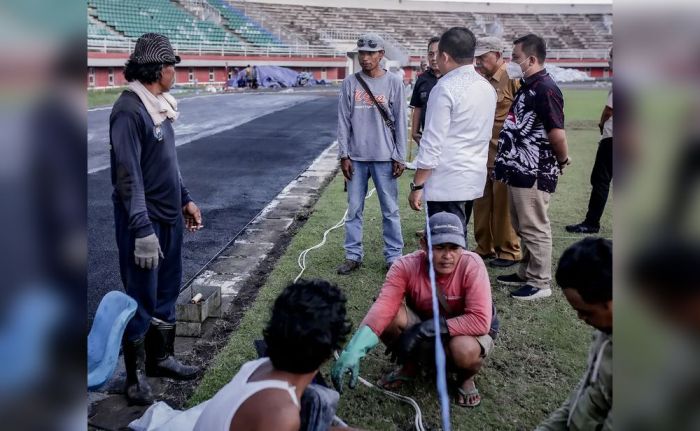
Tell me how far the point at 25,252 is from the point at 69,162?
0.16 meters

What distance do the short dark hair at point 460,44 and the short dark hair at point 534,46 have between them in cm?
50

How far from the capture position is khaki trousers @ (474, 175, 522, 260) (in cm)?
542

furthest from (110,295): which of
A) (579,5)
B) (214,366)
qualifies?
(579,5)

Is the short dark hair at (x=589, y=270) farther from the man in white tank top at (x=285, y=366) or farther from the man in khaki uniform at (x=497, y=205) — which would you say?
the man in khaki uniform at (x=497, y=205)

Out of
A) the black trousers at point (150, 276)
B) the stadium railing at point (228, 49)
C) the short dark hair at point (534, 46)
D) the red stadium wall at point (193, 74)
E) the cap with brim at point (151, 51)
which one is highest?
the stadium railing at point (228, 49)

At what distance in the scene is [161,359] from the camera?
11.2 ft

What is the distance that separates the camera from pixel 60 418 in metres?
0.96

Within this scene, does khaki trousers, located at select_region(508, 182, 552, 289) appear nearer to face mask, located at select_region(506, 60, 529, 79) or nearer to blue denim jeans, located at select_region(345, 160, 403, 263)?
blue denim jeans, located at select_region(345, 160, 403, 263)

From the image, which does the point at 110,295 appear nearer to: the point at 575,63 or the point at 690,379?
the point at 690,379

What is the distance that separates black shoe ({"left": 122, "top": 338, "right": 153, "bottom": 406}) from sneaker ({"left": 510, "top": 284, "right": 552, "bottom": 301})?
264 cm

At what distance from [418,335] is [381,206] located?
78.4 inches

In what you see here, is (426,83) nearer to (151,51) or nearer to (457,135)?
(457,135)

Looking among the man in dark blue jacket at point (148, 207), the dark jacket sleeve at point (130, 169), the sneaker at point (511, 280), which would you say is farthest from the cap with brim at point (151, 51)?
the sneaker at point (511, 280)

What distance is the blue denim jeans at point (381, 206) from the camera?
508cm
